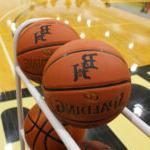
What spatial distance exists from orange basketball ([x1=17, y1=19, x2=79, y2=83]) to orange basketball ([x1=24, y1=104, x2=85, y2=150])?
Result: 7.1 inches

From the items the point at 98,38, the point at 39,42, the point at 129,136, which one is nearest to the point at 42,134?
the point at 39,42

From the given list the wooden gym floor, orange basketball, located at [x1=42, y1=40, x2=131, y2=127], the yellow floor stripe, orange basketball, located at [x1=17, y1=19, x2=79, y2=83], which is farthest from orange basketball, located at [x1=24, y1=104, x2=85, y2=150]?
the yellow floor stripe

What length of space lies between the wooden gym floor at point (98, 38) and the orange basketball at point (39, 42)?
788 millimetres

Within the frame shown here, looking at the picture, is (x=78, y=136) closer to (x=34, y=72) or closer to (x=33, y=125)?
(x=33, y=125)

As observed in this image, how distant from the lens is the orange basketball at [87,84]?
30.1 inches

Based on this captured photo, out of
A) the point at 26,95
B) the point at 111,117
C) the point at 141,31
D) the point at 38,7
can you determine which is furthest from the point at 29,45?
the point at 38,7

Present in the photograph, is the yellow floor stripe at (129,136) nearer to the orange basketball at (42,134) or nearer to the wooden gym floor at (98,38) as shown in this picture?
the wooden gym floor at (98,38)

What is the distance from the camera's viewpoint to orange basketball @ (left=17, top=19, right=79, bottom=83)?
3.34ft

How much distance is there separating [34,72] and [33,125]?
235 mm

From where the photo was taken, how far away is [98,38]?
3.77 m

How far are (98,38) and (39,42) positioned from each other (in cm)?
281

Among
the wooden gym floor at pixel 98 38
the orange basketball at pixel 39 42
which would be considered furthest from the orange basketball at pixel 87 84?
the wooden gym floor at pixel 98 38

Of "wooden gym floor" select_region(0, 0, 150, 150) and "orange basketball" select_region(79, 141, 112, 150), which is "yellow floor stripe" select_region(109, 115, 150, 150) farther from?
"orange basketball" select_region(79, 141, 112, 150)

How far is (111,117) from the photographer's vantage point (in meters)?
0.82
